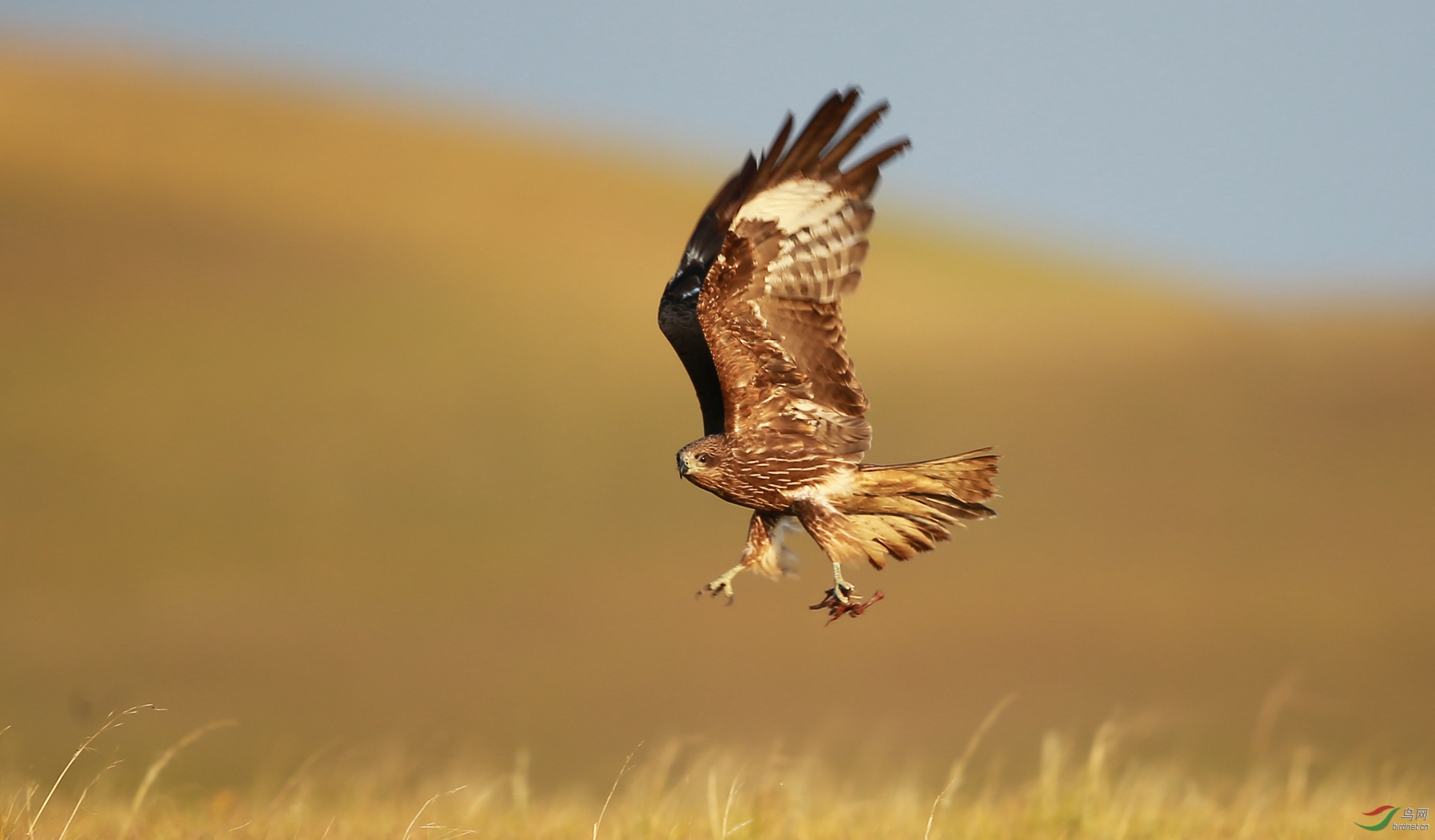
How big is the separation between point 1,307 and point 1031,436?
20.1 meters

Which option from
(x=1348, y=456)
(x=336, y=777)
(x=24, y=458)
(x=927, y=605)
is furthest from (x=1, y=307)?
(x=1348, y=456)

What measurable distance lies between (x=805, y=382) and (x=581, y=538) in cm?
1682

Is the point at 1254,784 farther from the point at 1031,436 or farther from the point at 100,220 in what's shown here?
the point at 100,220

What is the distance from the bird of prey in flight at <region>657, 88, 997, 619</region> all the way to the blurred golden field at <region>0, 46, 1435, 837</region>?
1291mm

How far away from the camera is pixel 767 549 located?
673cm

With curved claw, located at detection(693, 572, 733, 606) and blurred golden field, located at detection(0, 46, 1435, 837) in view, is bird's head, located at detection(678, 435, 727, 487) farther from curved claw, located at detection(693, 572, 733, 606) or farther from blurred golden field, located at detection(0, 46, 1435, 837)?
blurred golden field, located at detection(0, 46, 1435, 837)

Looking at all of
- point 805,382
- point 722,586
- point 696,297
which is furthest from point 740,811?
point 696,297

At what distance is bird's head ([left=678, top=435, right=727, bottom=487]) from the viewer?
613 centimetres

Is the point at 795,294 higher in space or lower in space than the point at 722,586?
higher

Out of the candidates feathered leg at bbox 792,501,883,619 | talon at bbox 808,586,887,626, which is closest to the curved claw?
feathered leg at bbox 792,501,883,619

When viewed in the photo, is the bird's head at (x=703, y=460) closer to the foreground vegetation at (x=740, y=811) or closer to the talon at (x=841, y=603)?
the talon at (x=841, y=603)

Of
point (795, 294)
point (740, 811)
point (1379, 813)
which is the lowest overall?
point (740, 811)

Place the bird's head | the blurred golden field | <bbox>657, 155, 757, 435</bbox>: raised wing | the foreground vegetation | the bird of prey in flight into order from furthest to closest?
the blurred golden field → <bbox>657, 155, 757, 435</bbox>: raised wing → the bird of prey in flight → the bird's head → the foreground vegetation

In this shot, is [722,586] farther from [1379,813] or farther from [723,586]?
[1379,813]
